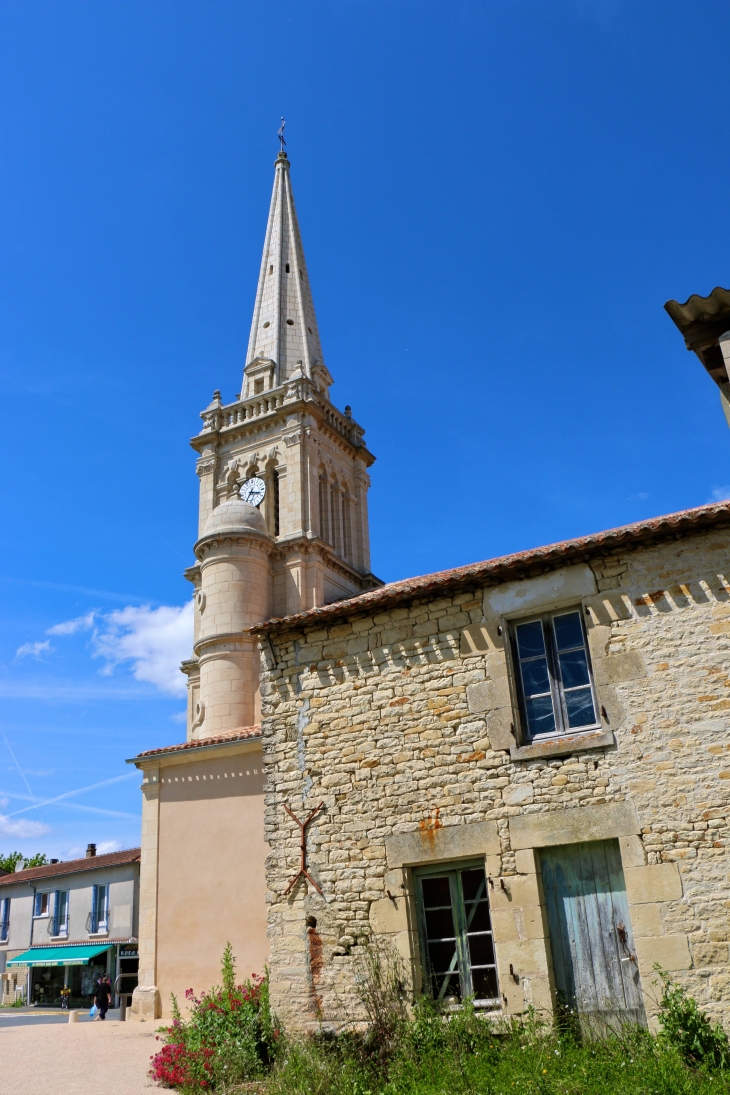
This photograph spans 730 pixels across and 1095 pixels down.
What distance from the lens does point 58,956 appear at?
27.6m

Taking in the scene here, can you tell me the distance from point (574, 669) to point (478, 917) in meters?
2.67

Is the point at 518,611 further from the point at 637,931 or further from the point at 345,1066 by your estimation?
the point at 345,1066

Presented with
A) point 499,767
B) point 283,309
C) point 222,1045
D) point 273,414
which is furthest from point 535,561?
point 283,309

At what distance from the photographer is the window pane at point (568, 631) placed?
29.5 ft

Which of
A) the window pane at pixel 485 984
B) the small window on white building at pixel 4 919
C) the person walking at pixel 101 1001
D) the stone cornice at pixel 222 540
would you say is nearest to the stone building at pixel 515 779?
the window pane at pixel 485 984

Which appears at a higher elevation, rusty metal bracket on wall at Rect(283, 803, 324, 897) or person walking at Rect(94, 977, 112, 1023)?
rusty metal bracket on wall at Rect(283, 803, 324, 897)

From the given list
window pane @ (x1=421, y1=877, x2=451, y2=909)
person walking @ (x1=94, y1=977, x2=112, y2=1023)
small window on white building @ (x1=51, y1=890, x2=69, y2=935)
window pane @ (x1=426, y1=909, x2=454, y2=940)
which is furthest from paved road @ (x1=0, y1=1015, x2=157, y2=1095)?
small window on white building @ (x1=51, y1=890, x2=69, y2=935)

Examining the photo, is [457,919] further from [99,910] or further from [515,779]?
[99,910]

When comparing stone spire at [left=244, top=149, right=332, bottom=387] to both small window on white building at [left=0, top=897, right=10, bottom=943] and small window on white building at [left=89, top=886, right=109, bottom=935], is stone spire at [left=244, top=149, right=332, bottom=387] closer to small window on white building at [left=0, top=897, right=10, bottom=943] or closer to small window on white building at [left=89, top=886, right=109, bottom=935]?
small window on white building at [left=89, top=886, right=109, bottom=935]

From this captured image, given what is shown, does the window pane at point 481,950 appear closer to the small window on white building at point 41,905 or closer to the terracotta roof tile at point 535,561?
the terracotta roof tile at point 535,561

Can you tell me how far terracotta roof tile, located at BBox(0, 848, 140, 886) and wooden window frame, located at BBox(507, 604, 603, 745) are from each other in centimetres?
2184

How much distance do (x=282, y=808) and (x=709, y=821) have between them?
457cm

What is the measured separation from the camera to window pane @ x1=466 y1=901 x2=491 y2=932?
8.60m

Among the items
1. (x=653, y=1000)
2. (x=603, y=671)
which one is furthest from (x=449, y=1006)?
(x=603, y=671)
